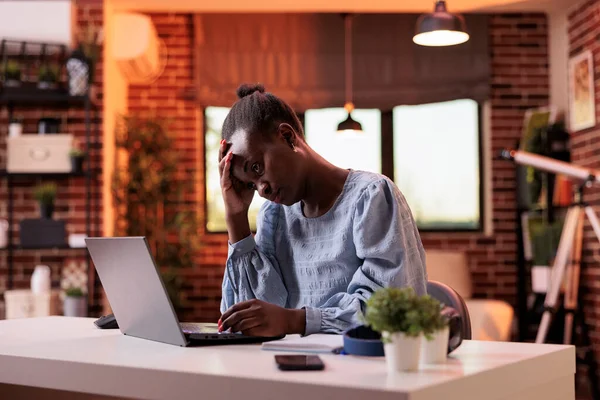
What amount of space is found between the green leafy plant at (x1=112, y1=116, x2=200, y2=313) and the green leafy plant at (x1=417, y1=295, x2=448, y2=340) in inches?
194

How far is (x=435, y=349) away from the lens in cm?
147

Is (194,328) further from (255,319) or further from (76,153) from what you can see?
(76,153)

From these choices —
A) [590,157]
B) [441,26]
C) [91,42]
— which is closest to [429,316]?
[441,26]

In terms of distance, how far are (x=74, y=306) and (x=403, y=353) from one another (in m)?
4.32

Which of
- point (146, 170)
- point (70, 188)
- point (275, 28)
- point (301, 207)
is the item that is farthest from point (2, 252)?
point (301, 207)

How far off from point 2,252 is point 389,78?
3093mm

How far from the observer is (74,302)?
5.41 m

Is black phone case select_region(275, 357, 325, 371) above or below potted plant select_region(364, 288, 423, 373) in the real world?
below

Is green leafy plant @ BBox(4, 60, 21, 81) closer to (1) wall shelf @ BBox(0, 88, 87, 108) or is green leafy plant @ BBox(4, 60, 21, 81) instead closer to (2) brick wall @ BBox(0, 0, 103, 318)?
(1) wall shelf @ BBox(0, 88, 87, 108)

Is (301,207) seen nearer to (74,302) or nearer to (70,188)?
(74,302)

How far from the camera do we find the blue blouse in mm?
1964

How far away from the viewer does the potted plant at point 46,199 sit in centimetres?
560

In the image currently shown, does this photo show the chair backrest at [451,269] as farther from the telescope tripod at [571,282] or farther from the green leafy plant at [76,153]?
the green leafy plant at [76,153]

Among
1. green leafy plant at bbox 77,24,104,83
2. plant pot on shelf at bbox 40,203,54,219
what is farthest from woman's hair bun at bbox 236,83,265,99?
plant pot on shelf at bbox 40,203,54,219
